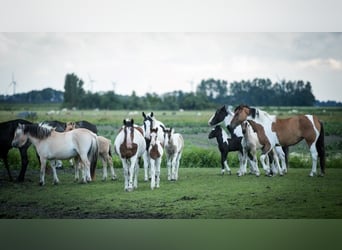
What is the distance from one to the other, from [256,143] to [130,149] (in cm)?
123

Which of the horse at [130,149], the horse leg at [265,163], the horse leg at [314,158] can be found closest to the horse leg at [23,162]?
the horse at [130,149]

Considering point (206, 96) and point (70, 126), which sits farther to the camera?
point (70, 126)

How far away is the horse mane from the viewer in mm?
4773

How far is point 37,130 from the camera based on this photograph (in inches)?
188

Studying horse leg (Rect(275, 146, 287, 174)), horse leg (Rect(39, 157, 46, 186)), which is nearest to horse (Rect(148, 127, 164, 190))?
horse leg (Rect(39, 157, 46, 186))

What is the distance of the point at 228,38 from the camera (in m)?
4.70

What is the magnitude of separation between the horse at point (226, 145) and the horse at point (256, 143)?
0.07 m

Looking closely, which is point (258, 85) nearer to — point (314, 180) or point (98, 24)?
point (314, 180)

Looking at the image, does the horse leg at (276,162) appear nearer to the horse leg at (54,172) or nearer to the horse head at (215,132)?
the horse head at (215,132)

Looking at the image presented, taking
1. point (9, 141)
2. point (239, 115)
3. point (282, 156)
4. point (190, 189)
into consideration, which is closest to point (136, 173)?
point (190, 189)

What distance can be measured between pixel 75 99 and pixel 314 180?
243 cm

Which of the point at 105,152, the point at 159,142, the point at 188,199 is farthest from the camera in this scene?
the point at 105,152

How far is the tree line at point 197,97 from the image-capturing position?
472 centimetres

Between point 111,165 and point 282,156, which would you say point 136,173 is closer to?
point 111,165
